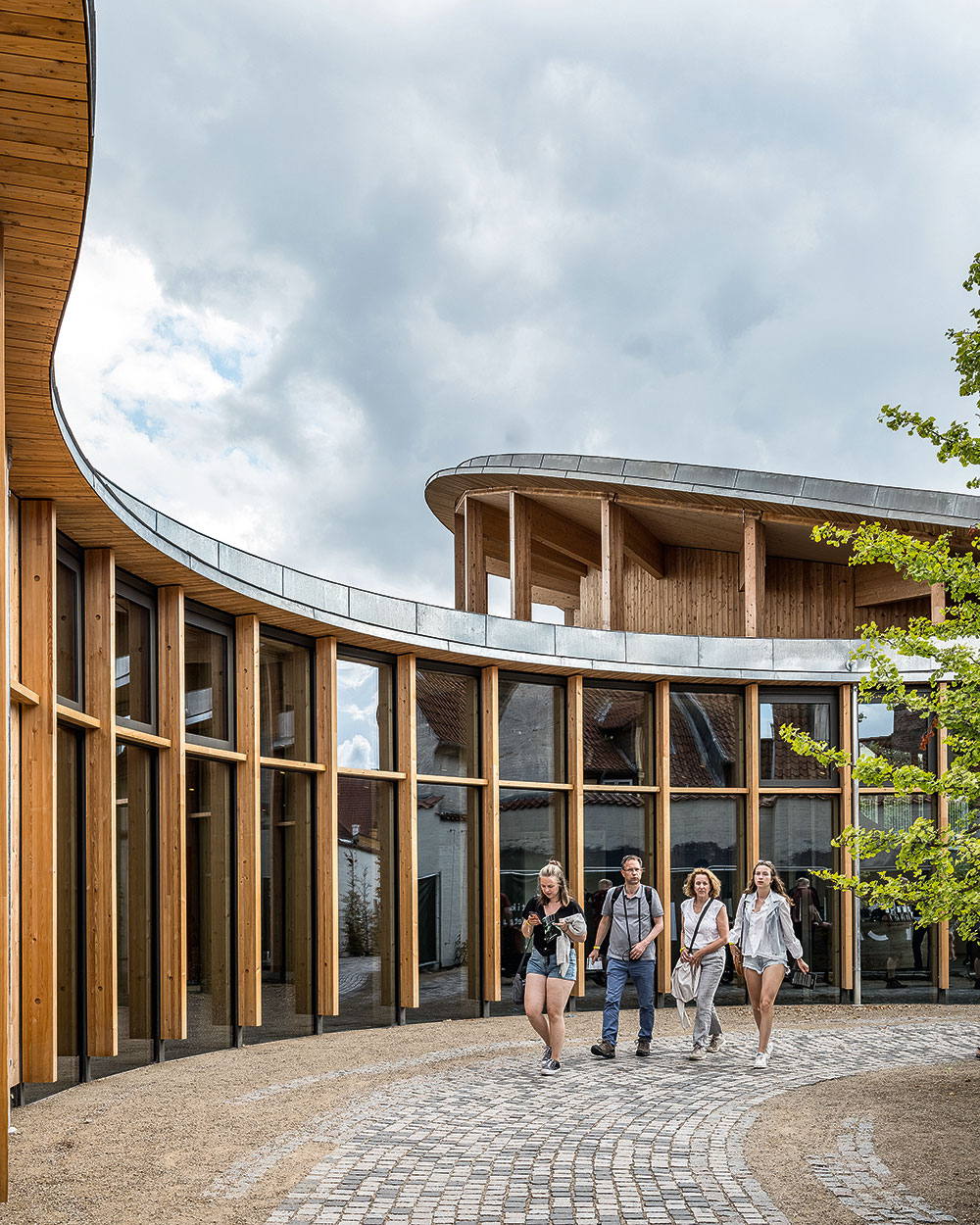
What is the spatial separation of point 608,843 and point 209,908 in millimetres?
5448

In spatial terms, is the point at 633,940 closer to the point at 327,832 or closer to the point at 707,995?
the point at 707,995

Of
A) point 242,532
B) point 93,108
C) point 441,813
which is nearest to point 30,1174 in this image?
point 93,108

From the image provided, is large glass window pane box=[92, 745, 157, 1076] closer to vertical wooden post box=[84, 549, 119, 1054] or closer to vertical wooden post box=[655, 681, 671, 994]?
vertical wooden post box=[84, 549, 119, 1054]

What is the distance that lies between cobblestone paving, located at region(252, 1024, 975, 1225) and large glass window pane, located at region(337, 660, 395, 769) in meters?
3.75

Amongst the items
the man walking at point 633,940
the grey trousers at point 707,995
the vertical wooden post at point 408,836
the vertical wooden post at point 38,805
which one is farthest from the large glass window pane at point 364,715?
the vertical wooden post at point 38,805

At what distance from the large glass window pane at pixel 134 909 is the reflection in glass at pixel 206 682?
0.87 m

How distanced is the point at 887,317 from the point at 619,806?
5387 centimetres

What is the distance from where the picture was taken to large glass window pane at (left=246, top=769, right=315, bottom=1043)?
40.6 ft

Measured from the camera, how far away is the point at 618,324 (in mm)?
74938

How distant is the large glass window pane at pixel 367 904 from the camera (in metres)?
13.4

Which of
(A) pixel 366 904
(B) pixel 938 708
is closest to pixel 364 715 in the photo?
(A) pixel 366 904

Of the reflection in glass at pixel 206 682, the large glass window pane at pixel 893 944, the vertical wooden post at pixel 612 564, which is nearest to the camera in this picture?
the reflection in glass at pixel 206 682

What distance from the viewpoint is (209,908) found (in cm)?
1171

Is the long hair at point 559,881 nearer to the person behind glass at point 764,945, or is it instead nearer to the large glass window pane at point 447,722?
the person behind glass at point 764,945
